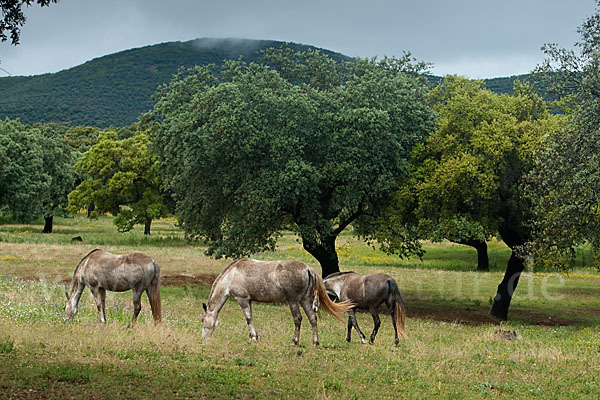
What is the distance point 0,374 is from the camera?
9.15 metres

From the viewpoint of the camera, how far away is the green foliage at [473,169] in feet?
77.0

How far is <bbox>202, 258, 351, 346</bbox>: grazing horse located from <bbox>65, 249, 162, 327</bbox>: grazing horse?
1.89 m

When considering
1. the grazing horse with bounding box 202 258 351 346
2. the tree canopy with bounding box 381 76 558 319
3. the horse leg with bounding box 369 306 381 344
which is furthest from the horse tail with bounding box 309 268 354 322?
the tree canopy with bounding box 381 76 558 319

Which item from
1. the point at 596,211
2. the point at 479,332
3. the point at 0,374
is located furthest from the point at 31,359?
the point at 596,211

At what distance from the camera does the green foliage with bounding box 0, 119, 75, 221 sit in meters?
55.6

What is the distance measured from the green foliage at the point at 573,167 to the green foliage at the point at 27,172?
4910 cm

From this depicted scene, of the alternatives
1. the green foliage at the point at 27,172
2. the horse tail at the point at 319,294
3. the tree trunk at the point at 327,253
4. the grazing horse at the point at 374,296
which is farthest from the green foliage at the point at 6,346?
the green foliage at the point at 27,172

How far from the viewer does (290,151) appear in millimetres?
24516

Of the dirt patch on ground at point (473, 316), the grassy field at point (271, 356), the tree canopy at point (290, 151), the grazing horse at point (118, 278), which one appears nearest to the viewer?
the grassy field at point (271, 356)

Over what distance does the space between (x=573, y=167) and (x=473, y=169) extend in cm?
421

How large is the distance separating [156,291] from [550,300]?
2450cm

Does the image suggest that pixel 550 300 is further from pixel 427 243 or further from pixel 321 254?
pixel 427 243

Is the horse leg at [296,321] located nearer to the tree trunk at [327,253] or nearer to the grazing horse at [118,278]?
the grazing horse at [118,278]

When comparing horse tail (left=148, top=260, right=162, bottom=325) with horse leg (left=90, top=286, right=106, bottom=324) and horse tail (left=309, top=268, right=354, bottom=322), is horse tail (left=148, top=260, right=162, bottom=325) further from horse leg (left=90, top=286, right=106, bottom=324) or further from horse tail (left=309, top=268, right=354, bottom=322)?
horse tail (left=309, top=268, right=354, bottom=322)
